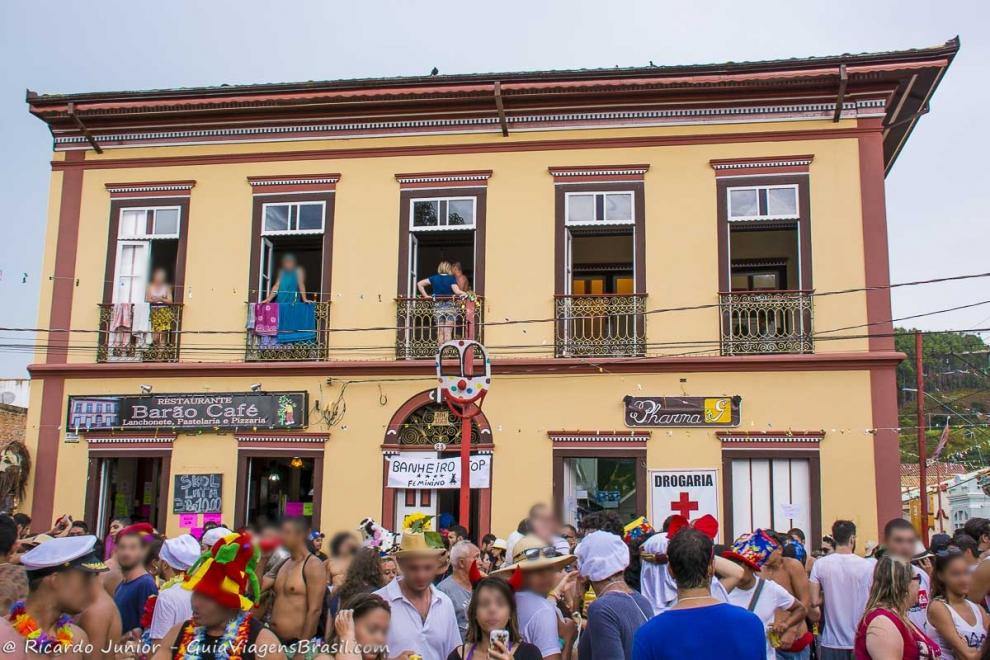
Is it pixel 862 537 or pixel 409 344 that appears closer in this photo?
pixel 862 537

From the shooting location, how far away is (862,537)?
14.5 m

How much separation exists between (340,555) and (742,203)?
10.2 meters

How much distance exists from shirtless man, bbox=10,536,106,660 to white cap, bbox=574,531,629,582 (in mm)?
2807

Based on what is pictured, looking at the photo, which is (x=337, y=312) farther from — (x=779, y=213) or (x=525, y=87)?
(x=779, y=213)

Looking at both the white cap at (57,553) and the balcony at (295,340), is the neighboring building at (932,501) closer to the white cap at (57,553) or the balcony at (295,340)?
the balcony at (295,340)

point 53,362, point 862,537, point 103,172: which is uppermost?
point 103,172

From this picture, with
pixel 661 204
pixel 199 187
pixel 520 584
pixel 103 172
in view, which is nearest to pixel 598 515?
pixel 520 584

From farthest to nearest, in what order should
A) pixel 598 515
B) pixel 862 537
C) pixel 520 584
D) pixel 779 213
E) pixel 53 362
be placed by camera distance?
pixel 53 362 < pixel 779 213 < pixel 862 537 < pixel 598 515 < pixel 520 584

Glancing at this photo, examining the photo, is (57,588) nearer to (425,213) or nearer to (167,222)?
(425,213)

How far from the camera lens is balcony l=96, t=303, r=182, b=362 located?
55.7ft

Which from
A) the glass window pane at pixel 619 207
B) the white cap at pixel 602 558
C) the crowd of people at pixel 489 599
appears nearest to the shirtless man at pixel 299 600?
the crowd of people at pixel 489 599

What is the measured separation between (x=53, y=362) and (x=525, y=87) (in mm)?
9918

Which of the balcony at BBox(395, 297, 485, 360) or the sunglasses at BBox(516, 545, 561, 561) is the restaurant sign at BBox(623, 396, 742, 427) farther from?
the sunglasses at BBox(516, 545, 561, 561)

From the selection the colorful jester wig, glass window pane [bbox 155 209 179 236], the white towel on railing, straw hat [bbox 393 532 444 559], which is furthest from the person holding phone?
glass window pane [bbox 155 209 179 236]
